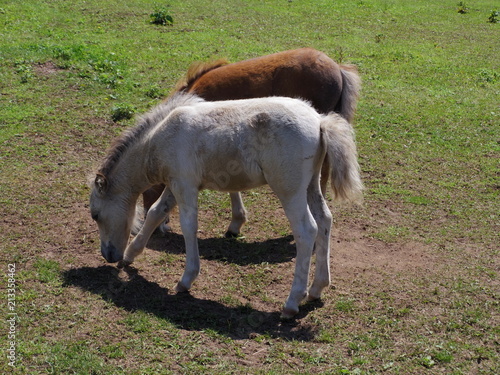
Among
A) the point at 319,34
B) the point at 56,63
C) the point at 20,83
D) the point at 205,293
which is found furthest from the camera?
the point at 319,34

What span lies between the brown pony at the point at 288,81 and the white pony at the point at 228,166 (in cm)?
124

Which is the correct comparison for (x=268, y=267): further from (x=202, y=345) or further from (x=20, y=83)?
(x=20, y=83)

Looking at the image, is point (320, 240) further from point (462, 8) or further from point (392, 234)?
point (462, 8)

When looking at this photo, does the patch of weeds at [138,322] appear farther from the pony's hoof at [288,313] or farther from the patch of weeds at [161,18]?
the patch of weeds at [161,18]

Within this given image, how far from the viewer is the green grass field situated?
5098mm

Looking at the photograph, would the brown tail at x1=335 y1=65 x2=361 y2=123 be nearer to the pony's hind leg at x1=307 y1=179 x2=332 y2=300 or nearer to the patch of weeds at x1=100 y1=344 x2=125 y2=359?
the pony's hind leg at x1=307 y1=179 x2=332 y2=300

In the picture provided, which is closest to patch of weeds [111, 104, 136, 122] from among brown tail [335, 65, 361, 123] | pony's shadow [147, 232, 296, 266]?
pony's shadow [147, 232, 296, 266]

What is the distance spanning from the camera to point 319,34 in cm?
1596

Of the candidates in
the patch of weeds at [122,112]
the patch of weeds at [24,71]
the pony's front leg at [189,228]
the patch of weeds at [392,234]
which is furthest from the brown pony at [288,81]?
the patch of weeds at [24,71]

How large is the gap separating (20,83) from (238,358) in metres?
7.94

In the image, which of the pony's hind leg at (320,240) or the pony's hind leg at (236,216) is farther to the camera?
the pony's hind leg at (236,216)

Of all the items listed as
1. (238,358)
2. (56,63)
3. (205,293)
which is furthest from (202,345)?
(56,63)

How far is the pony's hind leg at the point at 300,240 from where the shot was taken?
223 inches

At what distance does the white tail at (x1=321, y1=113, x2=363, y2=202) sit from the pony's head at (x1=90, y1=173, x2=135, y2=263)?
2.25 metres
